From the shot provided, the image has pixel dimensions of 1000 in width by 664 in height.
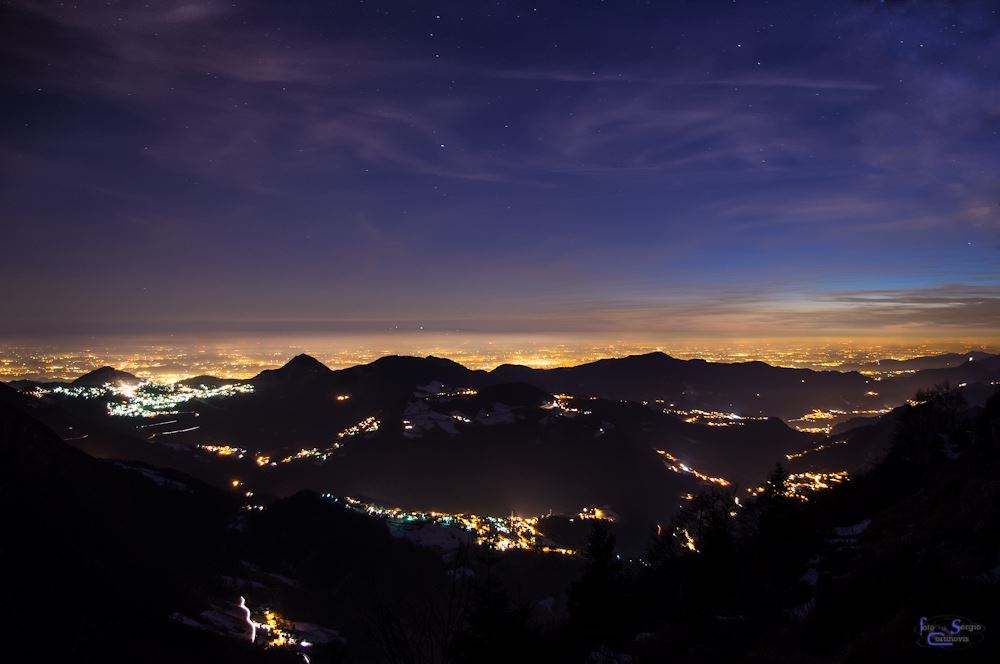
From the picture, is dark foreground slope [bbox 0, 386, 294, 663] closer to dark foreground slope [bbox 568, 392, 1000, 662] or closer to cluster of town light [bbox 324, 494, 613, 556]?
cluster of town light [bbox 324, 494, 613, 556]

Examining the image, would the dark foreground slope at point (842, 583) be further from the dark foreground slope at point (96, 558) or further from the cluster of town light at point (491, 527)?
the cluster of town light at point (491, 527)

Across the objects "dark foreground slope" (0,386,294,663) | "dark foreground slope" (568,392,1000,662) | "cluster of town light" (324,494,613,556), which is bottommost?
"cluster of town light" (324,494,613,556)

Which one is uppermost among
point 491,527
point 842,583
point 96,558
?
point 842,583

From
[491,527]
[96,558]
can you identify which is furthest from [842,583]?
[491,527]

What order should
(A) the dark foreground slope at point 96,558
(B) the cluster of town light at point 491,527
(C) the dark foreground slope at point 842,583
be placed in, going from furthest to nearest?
(B) the cluster of town light at point 491,527 → (A) the dark foreground slope at point 96,558 → (C) the dark foreground slope at point 842,583

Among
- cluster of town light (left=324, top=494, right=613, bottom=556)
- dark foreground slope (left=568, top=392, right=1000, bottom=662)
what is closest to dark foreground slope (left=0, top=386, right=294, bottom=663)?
cluster of town light (left=324, top=494, right=613, bottom=556)

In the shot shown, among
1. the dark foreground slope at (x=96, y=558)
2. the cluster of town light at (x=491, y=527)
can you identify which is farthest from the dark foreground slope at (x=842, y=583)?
the cluster of town light at (x=491, y=527)

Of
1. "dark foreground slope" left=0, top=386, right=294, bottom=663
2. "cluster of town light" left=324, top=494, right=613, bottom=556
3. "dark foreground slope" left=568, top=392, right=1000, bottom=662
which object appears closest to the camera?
"dark foreground slope" left=568, top=392, right=1000, bottom=662

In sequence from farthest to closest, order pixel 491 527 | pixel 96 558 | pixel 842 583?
pixel 491 527, pixel 96 558, pixel 842 583

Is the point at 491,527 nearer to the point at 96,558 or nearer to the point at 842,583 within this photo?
the point at 96,558

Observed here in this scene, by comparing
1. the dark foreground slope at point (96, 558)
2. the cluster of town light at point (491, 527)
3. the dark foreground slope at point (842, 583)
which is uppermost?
the dark foreground slope at point (842, 583)

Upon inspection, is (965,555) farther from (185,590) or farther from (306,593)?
(306,593)
